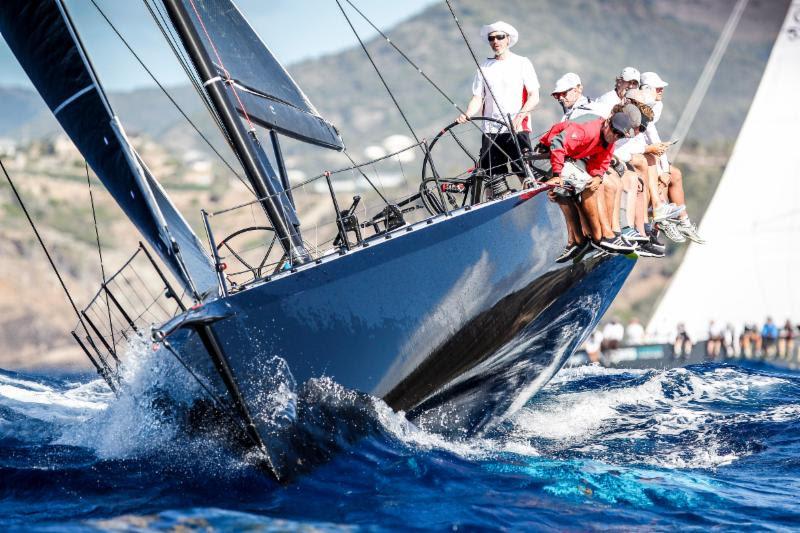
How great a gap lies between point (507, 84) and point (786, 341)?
9.10m

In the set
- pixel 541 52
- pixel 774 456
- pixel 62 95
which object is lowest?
pixel 774 456

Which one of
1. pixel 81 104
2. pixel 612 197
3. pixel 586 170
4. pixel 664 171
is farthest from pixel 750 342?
pixel 81 104

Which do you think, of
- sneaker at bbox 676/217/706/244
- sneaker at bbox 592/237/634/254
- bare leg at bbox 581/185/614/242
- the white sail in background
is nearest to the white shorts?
bare leg at bbox 581/185/614/242

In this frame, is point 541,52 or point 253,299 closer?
point 253,299

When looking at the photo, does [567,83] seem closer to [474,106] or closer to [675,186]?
[474,106]

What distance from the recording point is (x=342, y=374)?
220 inches

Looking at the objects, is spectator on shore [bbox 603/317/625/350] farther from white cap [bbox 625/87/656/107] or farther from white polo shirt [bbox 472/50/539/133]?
white polo shirt [bbox 472/50/539/133]

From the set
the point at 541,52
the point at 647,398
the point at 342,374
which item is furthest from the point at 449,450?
the point at 541,52

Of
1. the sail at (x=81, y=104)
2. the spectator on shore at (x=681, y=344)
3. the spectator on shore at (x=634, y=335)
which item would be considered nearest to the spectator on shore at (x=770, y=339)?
the spectator on shore at (x=681, y=344)

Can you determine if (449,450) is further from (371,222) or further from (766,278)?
(766,278)

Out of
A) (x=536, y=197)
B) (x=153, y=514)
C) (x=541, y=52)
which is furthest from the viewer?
(x=541, y=52)

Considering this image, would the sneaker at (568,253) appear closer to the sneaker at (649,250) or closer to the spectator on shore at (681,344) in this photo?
the sneaker at (649,250)

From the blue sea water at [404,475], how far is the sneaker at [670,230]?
1.47m

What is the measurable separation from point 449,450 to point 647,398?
280cm
